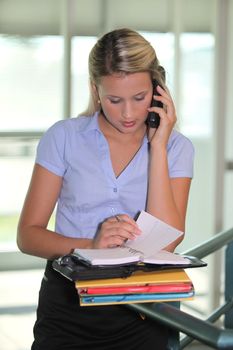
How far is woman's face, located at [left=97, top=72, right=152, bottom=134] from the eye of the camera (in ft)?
6.39

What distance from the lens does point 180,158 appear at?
2039 millimetres

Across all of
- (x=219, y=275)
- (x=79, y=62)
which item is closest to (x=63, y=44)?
(x=79, y=62)

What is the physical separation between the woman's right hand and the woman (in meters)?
0.08

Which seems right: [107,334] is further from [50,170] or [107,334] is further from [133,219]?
[50,170]

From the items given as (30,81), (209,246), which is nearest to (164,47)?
(30,81)

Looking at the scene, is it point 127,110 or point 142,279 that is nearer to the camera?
point 142,279

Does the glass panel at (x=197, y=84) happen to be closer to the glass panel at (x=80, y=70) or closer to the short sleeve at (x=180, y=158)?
the glass panel at (x=80, y=70)

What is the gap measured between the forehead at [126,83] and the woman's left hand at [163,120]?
0.06m

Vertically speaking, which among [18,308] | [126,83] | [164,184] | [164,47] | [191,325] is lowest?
[18,308]

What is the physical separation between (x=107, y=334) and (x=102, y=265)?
1.43 ft

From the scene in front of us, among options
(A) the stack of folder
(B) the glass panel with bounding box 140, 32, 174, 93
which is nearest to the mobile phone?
(A) the stack of folder

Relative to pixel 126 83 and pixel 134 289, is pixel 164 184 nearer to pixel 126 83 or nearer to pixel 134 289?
pixel 126 83

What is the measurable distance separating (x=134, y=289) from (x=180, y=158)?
61cm

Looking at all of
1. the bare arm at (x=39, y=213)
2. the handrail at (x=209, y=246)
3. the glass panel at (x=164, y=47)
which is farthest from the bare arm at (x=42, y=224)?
the glass panel at (x=164, y=47)
